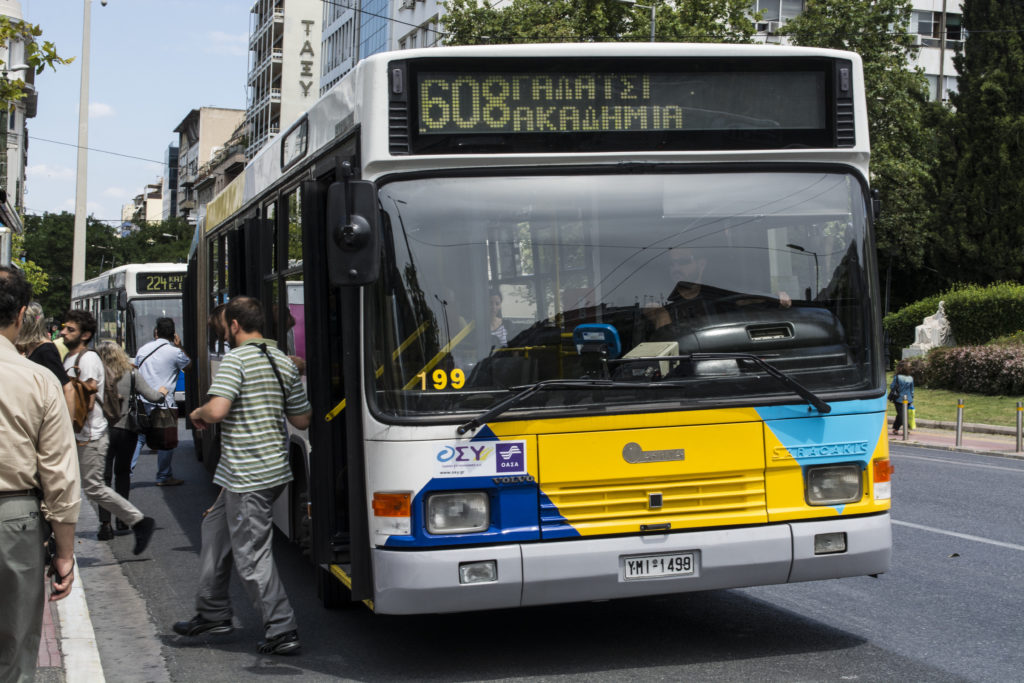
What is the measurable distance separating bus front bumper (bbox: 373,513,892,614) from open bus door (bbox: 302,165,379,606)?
0.25 m

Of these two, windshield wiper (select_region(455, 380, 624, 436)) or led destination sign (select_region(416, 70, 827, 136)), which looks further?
led destination sign (select_region(416, 70, 827, 136))

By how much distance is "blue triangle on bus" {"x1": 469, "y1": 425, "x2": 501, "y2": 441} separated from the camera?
5.80 metres

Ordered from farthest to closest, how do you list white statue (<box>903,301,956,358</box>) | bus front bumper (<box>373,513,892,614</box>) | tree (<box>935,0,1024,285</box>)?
1. tree (<box>935,0,1024,285</box>)
2. white statue (<box>903,301,956,358</box>)
3. bus front bumper (<box>373,513,892,614</box>)

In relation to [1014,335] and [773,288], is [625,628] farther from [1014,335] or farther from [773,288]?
[1014,335]

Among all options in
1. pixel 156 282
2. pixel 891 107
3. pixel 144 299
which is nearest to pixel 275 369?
pixel 144 299

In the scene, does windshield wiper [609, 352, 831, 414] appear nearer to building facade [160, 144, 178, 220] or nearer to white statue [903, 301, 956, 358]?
white statue [903, 301, 956, 358]

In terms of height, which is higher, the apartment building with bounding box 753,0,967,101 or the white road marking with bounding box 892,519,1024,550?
the apartment building with bounding box 753,0,967,101

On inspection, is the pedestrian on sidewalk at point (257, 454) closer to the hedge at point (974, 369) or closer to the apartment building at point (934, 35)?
the hedge at point (974, 369)

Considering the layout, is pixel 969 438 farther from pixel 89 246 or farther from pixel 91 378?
pixel 89 246

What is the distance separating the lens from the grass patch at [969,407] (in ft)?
93.6

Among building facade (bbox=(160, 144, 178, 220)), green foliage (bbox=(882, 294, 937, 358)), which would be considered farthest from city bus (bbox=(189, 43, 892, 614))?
building facade (bbox=(160, 144, 178, 220))

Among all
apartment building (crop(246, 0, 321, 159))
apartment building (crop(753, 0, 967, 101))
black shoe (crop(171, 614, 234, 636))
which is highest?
apartment building (crop(246, 0, 321, 159))

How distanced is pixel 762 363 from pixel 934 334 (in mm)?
33902

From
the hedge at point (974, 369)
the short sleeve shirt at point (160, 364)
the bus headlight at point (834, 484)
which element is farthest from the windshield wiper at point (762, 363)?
the hedge at point (974, 369)
